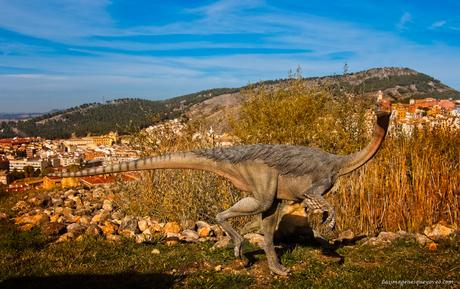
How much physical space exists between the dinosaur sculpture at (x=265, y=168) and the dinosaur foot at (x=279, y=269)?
A: 54 cm

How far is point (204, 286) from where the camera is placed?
5004mm

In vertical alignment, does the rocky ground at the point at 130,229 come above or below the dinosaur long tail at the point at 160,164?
below

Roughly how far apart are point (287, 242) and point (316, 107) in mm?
6049

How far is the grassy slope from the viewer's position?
512cm

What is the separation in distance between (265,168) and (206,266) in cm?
171

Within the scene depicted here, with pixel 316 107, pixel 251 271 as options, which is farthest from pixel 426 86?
pixel 251 271

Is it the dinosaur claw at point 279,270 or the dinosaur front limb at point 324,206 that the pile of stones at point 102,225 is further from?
the dinosaur front limb at point 324,206

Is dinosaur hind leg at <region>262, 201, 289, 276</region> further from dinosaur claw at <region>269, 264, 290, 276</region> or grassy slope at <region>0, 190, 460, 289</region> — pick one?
grassy slope at <region>0, 190, 460, 289</region>

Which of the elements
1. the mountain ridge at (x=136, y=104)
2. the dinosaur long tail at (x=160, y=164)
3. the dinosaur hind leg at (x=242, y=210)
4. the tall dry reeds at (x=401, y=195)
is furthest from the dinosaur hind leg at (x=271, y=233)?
the mountain ridge at (x=136, y=104)

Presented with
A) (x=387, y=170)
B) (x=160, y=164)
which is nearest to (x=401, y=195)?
(x=387, y=170)

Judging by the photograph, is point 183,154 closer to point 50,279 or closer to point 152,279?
point 152,279

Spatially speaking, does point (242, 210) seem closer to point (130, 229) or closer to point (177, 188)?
point (130, 229)

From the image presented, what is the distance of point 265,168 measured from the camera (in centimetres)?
495

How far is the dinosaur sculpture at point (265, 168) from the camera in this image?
4.83 m
